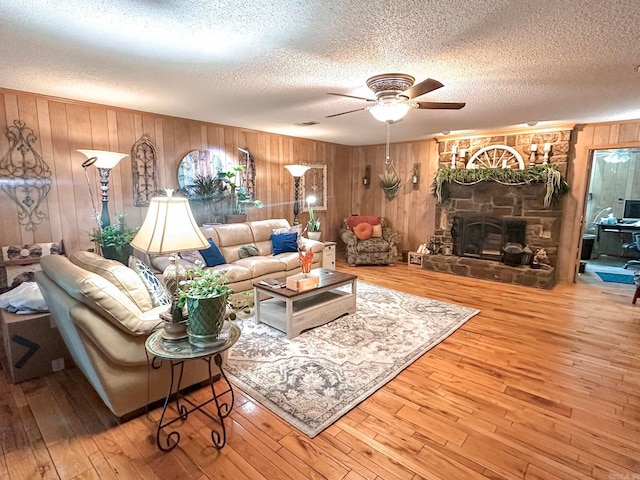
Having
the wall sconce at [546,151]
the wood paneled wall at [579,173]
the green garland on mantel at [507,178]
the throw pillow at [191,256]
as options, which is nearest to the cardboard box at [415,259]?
the green garland on mantel at [507,178]

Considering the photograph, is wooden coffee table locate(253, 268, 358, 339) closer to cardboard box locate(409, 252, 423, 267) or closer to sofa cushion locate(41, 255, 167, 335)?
sofa cushion locate(41, 255, 167, 335)

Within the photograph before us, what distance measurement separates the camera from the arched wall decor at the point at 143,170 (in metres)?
4.16

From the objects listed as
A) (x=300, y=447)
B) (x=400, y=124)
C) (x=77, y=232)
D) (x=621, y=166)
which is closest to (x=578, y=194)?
(x=400, y=124)

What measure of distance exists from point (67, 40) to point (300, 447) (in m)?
2.91

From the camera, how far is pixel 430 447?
6.17ft

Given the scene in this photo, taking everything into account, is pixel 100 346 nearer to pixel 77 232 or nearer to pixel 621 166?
pixel 77 232

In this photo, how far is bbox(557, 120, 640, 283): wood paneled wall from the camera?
4.58 meters

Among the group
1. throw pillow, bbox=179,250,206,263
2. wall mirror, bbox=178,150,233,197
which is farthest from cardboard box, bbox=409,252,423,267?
throw pillow, bbox=179,250,206,263

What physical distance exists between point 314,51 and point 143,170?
295 centimetres

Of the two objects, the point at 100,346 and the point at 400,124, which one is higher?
the point at 400,124

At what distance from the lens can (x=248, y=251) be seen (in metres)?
4.59

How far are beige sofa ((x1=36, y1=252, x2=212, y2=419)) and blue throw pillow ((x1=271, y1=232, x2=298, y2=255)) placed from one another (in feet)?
8.71

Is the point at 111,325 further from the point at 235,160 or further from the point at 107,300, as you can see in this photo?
the point at 235,160

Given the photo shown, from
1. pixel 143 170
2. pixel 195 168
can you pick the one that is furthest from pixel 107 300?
pixel 195 168
